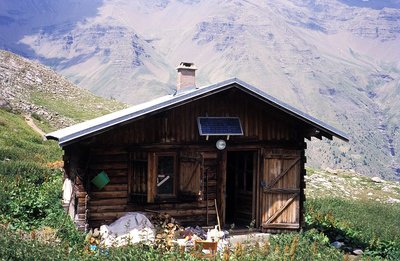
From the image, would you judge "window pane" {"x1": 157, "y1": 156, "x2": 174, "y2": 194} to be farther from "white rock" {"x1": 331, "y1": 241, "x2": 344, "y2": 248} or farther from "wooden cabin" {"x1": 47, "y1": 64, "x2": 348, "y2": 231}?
"white rock" {"x1": 331, "y1": 241, "x2": 344, "y2": 248}

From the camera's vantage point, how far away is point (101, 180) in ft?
45.9

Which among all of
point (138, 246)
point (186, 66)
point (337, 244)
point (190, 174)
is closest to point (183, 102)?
point (190, 174)

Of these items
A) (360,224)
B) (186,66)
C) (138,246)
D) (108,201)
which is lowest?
(138,246)

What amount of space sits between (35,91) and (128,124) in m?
48.4

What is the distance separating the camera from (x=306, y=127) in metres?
15.9

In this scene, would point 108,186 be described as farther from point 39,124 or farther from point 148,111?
point 39,124

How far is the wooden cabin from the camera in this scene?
548 inches

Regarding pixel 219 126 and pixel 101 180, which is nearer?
pixel 101 180

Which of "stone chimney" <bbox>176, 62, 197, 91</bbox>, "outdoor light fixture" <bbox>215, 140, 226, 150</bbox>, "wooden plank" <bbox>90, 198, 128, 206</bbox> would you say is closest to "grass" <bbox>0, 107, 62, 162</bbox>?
"wooden plank" <bbox>90, 198, 128, 206</bbox>

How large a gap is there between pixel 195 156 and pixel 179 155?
0.48 metres

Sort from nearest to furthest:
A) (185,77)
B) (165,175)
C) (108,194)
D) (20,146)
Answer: (108,194)
(165,175)
(185,77)
(20,146)

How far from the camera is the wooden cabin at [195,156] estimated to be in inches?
548

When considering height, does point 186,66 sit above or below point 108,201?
above

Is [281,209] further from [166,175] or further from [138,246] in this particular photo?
[138,246]
